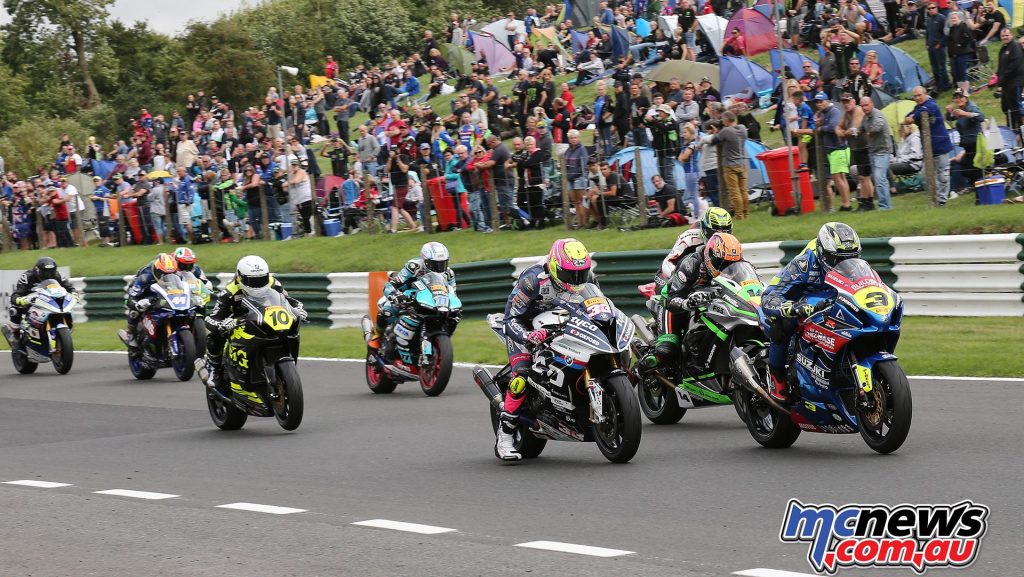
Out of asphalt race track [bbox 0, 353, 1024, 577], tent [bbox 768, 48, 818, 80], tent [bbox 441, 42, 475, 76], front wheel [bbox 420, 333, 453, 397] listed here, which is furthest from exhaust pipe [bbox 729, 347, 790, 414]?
tent [bbox 441, 42, 475, 76]

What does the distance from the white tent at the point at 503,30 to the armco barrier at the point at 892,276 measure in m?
16.6

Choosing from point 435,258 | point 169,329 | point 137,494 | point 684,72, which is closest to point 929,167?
point 435,258

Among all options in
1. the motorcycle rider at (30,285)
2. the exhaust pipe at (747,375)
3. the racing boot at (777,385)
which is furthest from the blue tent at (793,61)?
the racing boot at (777,385)

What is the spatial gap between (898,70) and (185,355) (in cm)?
1393

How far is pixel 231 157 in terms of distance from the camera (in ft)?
111

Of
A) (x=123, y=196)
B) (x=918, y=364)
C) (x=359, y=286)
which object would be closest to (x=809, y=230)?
(x=918, y=364)

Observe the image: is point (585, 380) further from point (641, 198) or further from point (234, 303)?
point (641, 198)

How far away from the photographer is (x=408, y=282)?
15352mm

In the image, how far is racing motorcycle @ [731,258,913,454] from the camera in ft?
29.0

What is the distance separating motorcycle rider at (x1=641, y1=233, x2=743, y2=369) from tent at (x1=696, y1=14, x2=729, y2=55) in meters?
17.7

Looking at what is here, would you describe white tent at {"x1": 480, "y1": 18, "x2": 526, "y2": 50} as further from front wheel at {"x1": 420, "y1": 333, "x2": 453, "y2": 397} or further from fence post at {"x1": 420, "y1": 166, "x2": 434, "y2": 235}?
front wheel at {"x1": 420, "y1": 333, "x2": 453, "y2": 397}

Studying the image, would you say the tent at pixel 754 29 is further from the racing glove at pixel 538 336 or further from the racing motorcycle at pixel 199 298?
the racing glove at pixel 538 336

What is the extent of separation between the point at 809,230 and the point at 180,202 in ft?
59.7

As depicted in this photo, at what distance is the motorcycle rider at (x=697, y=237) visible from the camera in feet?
38.3
